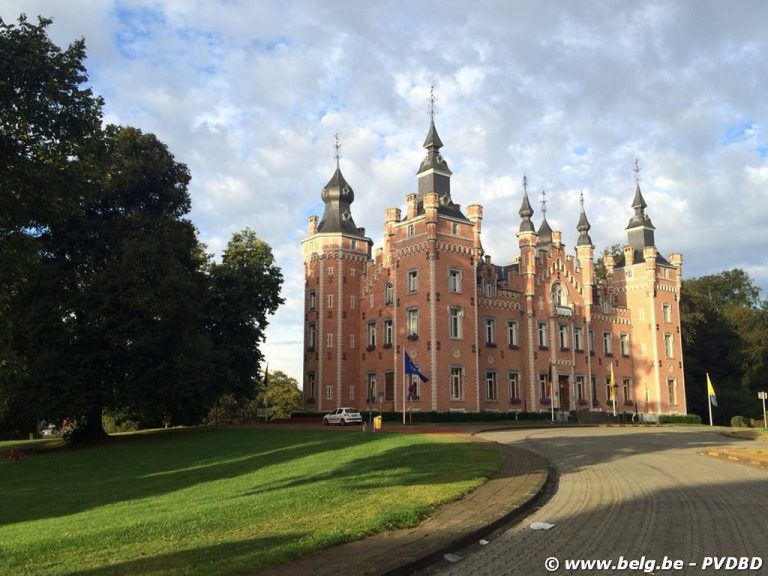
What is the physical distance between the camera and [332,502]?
11289 millimetres

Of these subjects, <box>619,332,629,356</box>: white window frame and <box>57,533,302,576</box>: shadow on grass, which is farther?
<box>619,332,629,356</box>: white window frame

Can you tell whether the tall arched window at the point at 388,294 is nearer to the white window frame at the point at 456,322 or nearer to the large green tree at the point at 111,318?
the white window frame at the point at 456,322

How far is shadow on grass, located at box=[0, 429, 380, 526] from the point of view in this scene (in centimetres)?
1588

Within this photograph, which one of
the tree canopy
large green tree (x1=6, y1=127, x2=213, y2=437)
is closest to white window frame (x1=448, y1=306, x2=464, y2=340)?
the tree canopy

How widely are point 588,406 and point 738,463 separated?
3809 cm

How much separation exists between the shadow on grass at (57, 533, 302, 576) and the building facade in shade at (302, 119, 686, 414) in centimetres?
3841

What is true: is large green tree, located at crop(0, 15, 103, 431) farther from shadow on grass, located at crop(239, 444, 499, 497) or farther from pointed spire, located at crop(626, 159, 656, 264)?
pointed spire, located at crop(626, 159, 656, 264)

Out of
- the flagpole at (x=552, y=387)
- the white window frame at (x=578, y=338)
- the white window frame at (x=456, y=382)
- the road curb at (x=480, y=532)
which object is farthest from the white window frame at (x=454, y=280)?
the road curb at (x=480, y=532)

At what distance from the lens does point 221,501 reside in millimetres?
12609

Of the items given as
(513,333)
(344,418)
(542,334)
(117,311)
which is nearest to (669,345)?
(542,334)

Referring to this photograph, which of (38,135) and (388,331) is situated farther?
(388,331)

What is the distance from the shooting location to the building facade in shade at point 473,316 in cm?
4794

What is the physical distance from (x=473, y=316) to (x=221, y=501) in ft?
125

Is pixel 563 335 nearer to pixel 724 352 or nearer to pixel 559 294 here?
pixel 559 294
